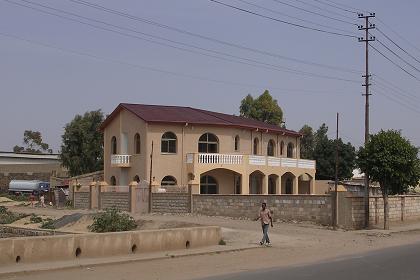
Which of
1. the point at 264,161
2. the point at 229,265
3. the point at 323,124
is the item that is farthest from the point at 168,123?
the point at 323,124

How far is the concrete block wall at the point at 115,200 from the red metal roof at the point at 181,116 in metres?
7.09

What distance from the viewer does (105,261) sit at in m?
16.4

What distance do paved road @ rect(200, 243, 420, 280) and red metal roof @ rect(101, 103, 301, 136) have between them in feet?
106

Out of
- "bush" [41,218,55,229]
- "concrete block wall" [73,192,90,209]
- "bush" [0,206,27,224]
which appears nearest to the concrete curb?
"bush" [41,218,55,229]

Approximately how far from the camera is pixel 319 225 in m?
31.7

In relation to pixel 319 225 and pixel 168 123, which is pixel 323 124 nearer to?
pixel 168 123

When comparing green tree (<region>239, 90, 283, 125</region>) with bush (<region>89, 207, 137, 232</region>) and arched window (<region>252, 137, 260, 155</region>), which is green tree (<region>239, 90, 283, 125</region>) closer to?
arched window (<region>252, 137, 260, 155</region>)

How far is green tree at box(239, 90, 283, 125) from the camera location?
74.1 m

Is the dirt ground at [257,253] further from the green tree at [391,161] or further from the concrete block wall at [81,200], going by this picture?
the concrete block wall at [81,200]

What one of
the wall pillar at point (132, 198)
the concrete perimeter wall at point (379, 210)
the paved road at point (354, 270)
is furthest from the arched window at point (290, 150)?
the paved road at point (354, 270)

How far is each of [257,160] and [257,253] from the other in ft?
100.0

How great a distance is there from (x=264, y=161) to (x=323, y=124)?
36554 mm

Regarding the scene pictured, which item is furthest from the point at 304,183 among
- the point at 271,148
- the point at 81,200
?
the point at 81,200

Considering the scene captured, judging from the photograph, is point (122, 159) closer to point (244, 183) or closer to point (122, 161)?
point (122, 161)
